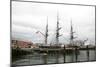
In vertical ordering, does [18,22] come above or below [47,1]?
below

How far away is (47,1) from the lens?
2418 mm

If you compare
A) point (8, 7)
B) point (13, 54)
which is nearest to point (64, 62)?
point (13, 54)

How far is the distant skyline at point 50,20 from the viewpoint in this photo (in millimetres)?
2309

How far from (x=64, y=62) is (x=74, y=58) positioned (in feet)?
0.53

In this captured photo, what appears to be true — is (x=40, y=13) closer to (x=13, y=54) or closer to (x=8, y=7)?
(x=8, y=7)

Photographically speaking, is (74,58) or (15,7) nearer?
(15,7)

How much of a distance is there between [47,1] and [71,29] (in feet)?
1.70

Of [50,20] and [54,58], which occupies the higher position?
[50,20]

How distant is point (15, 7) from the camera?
7.49 ft

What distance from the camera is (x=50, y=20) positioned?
242 cm

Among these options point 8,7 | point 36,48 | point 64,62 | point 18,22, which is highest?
point 8,7

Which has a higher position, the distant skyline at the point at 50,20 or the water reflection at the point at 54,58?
the distant skyline at the point at 50,20

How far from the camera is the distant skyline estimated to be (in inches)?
90.9

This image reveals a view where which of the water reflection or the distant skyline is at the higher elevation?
the distant skyline
